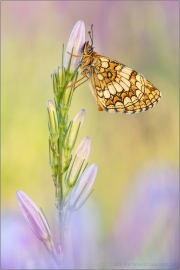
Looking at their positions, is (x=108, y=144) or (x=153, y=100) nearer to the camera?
(x=153, y=100)

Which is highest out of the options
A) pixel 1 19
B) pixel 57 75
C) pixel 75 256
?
pixel 1 19

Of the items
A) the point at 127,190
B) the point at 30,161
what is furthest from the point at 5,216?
the point at 127,190

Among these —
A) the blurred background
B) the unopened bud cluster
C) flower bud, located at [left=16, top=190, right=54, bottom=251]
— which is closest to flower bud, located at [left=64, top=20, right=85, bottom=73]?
the unopened bud cluster

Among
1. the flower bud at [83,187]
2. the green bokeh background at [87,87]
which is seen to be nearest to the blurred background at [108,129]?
the green bokeh background at [87,87]

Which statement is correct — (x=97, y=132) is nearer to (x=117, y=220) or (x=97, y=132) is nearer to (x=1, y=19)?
(x=117, y=220)

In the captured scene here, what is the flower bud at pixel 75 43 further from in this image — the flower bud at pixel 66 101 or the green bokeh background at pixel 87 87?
the green bokeh background at pixel 87 87

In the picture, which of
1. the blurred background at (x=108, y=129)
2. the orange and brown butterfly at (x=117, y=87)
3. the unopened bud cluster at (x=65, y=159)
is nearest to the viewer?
the unopened bud cluster at (x=65, y=159)
